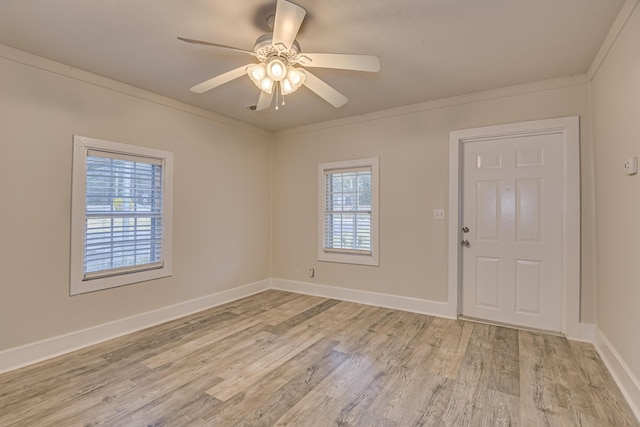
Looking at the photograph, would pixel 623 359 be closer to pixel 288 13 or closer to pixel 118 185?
pixel 288 13

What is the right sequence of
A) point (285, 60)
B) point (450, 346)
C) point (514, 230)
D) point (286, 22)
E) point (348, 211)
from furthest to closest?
point (348, 211) → point (514, 230) → point (450, 346) → point (285, 60) → point (286, 22)

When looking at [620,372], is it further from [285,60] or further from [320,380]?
[285,60]

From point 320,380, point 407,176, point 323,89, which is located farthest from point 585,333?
point 323,89

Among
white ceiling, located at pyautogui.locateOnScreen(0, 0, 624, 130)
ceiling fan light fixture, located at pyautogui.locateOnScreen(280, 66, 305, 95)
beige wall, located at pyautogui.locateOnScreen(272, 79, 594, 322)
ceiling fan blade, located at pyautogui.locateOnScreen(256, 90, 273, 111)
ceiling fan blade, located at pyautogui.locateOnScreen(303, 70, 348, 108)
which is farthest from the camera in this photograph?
beige wall, located at pyautogui.locateOnScreen(272, 79, 594, 322)

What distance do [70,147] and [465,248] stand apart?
3.97m

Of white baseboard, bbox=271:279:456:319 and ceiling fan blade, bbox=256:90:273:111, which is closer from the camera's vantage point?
ceiling fan blade, bbox=256:90:273:111

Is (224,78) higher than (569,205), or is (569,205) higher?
(224,78)

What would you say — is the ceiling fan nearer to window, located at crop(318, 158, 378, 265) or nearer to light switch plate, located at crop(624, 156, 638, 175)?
light switch plate, located at crop(624, 156, 638, 175)

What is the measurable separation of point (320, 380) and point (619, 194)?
97.4 inches

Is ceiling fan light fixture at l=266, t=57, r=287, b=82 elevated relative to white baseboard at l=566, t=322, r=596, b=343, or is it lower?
elevated

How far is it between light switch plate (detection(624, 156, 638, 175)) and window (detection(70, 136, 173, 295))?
3876 millimetres

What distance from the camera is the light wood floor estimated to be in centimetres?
188

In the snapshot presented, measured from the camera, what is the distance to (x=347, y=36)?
2287 millimetres

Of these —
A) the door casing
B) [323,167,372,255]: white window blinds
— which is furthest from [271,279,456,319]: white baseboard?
the door casing
